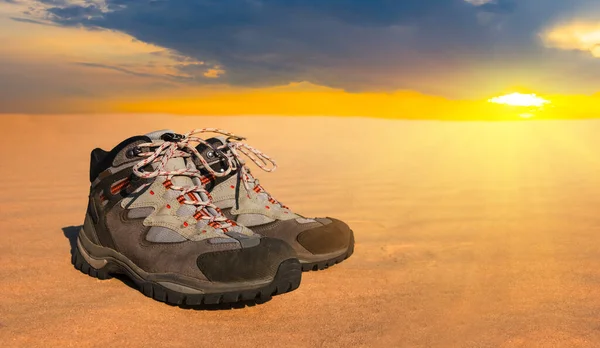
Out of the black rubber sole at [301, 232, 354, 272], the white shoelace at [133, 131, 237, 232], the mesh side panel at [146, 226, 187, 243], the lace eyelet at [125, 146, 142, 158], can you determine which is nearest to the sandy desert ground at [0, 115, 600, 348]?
the black rubber sole at [301, 232, 354, 272]

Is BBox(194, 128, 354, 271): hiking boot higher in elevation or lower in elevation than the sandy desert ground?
higher

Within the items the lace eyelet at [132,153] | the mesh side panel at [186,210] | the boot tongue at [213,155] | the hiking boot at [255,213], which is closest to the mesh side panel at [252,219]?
the hiking boot at [255,213]

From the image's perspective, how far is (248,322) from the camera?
192 centimetres

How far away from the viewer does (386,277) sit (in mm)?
2549

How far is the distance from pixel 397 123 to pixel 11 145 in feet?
47.2

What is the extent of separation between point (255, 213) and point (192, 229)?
50cm

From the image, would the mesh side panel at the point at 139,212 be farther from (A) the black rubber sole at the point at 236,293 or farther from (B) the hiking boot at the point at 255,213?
(B) the hiking boot at the point at 255,213

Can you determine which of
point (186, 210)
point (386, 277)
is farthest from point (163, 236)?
point (386, 277)

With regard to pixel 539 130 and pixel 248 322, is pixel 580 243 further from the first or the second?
pixel 539 130

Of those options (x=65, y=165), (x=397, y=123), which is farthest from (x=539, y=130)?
(x=65, y=165)

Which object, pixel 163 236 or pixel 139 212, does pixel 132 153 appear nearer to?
pixel 139 212

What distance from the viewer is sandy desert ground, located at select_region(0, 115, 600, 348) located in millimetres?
1864

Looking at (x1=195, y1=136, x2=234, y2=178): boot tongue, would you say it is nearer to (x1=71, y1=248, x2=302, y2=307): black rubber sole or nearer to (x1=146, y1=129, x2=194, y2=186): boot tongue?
(x1=146, y1=129, x2=194, y2=186): boot tongue

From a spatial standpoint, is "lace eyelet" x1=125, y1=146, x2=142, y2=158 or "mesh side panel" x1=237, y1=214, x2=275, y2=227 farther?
"mesh side panel" x1=237, y1=214, x2=275, y2=227
